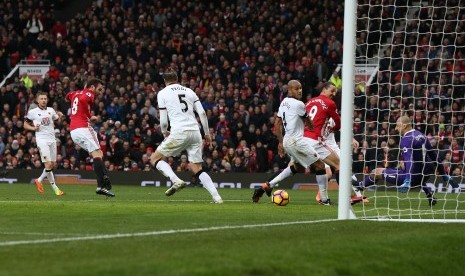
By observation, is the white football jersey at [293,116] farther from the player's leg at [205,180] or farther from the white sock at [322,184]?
the player's leg at [205,180]

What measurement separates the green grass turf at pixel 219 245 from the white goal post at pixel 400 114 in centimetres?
162

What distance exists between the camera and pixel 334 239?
1077cm

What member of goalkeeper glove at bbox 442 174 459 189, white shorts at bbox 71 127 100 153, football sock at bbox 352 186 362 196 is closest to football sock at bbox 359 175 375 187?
football sock at bbox 352 186 362 196

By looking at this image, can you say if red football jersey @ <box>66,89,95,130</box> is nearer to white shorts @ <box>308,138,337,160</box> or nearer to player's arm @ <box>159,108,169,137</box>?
player's arm @ <box>159,108,169,137</box>

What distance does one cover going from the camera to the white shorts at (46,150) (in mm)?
25344

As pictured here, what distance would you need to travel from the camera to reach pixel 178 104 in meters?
18.4

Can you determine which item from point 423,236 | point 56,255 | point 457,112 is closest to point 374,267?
point 423,236

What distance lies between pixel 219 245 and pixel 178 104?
8.79 metres

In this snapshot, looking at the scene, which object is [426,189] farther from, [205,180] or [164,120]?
[164,120]

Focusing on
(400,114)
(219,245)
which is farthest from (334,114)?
(219,245)

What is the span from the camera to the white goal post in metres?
14.1

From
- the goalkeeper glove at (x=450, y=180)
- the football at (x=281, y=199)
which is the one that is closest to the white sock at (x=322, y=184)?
the football at (x=281, y=199)

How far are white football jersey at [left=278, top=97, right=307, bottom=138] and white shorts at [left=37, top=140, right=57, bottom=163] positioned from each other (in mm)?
8248

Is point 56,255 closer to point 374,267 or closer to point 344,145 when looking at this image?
point 374,267
